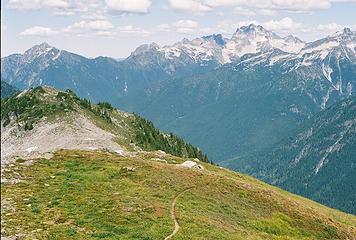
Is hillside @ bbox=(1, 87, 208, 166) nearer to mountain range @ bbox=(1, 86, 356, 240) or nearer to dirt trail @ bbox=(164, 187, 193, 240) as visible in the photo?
mountain range @ bbox=(1, 86, 356, 240)

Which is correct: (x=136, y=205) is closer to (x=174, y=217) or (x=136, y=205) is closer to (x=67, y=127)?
(x=174, y=217)

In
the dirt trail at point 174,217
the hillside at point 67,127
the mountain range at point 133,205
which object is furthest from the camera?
the hillside at point 67,127

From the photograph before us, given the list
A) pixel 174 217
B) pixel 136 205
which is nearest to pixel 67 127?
pixel 136 205

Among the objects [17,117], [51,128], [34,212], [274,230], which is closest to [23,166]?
[34,212]

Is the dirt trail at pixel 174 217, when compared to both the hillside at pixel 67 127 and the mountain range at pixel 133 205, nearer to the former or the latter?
the mountain range at pixel 133 205

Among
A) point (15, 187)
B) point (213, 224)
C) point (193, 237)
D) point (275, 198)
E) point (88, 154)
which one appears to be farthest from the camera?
point (88, 154)

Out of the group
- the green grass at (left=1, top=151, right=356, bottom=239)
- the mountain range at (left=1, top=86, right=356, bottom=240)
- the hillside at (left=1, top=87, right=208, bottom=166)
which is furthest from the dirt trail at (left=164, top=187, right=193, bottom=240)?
the hillside at (left=1, top=87, right=208, bottom=166)

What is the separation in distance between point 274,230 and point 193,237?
1789cm

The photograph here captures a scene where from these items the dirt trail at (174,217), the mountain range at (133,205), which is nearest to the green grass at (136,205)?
the mountain range at (133,205)

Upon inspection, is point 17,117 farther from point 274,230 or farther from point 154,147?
point 274,230

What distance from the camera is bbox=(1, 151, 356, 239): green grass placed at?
48.9 metres

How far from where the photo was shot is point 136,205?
184 feet

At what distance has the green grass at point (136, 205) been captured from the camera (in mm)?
48906

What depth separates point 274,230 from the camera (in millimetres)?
63125
